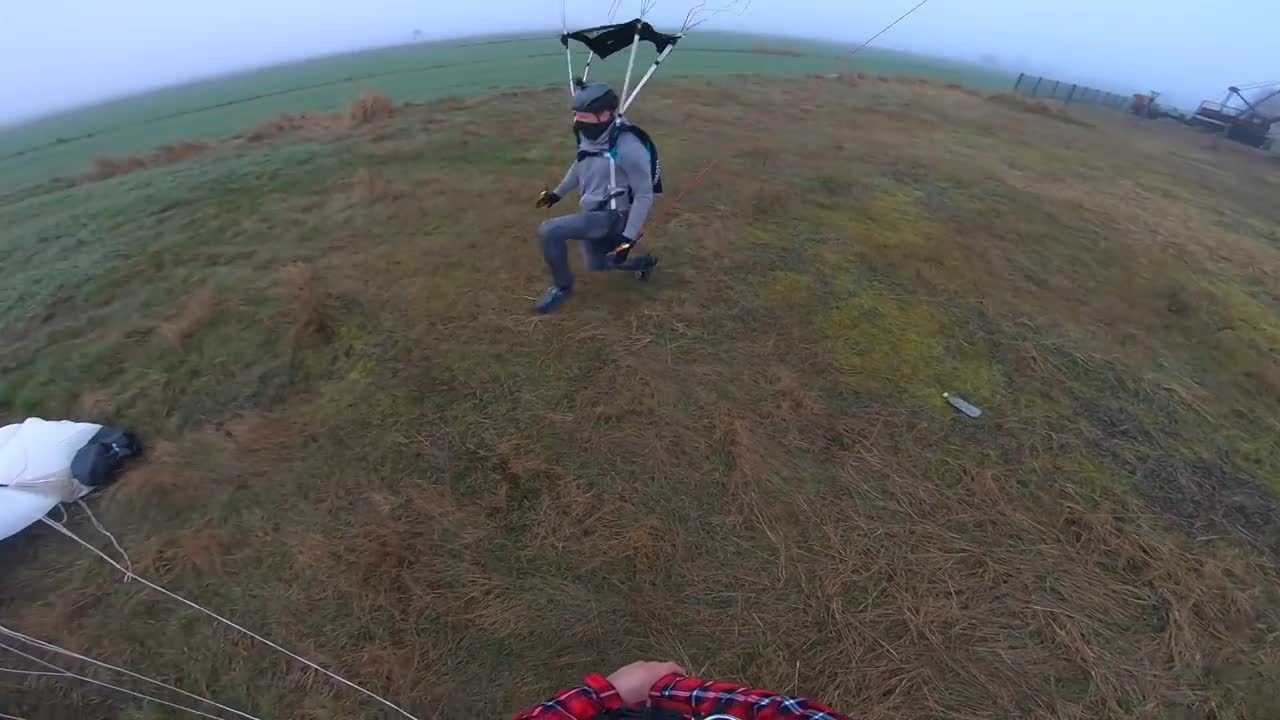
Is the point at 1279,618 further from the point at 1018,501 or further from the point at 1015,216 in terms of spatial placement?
the point at 1015,216

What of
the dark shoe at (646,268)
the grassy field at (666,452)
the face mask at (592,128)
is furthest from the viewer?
the dark shoe at (646,268)

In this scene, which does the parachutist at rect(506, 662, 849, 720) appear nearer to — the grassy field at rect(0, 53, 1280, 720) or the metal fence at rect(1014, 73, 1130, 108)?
the grassy field at rect(0, 53, 1280, 720)

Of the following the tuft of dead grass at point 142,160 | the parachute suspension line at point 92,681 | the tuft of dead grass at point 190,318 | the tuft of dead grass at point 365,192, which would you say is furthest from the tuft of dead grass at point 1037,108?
the parachute suspension line at point 92,681

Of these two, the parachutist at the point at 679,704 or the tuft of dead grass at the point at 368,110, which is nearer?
the parachutist at the point at 679,704

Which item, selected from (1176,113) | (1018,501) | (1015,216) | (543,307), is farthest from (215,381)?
(1176,113)

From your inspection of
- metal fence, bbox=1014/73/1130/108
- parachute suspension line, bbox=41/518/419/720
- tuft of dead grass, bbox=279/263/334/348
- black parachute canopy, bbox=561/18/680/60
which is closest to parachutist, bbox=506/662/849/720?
parachute suspension line, bbox=41/518/419/720

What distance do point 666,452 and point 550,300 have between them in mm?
1881

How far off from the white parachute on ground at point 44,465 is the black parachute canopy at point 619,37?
422cm

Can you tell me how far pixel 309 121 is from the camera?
10883mm

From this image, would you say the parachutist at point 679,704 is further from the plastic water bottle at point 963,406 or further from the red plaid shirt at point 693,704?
the plastic water bottle at point 963,406

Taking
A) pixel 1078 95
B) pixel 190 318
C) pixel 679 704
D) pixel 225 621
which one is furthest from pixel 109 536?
pixel 1078 95

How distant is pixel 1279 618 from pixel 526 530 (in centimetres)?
417

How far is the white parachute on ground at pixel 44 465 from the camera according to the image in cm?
295

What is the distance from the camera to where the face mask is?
414 centimetres
